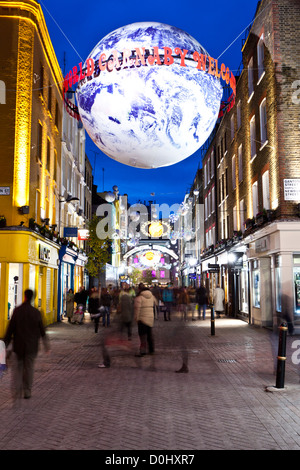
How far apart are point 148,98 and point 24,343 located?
4.36 metres

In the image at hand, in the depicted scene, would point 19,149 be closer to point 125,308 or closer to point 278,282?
point 125,308

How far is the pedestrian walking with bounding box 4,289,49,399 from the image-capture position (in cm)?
755

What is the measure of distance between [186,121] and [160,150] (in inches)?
19.6

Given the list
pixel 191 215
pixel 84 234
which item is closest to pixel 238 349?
pixel 84 234

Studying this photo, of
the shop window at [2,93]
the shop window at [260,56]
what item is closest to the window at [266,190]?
the shop window at [260,56]

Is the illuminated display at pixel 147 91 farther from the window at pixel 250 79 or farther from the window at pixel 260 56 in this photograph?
the window at pixel 250 79

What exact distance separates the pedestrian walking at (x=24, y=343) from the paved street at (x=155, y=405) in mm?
299

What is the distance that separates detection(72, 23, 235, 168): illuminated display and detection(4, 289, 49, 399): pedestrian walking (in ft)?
10.7

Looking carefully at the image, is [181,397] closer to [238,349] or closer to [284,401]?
[284,401]

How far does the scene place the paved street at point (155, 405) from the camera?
18.1 ft

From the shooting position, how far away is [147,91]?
567cm

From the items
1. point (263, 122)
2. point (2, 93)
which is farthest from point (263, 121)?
point (2, 93)

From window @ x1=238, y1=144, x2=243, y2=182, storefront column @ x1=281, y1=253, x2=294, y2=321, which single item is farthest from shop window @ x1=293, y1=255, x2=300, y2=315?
window @ x1=238, y1=144, x2=243, y2=182

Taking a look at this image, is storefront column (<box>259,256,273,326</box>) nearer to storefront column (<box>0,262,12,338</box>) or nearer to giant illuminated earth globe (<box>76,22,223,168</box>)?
storefront column (<box>0,262,12,338</box>)
